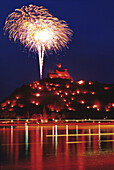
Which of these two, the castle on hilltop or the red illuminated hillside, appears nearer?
the red illuminated hillside

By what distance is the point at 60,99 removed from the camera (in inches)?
3969

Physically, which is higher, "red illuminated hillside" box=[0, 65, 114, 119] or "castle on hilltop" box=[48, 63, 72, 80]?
"castle on hilltop" box=[48, 63, 72, 80]

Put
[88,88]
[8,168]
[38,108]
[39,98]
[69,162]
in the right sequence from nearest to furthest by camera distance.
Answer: [8,168], [69,162], [38,108], [39,98], [88,88]

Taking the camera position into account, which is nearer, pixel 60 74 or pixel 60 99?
pixel 60 99

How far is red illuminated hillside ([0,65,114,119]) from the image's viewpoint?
91375 millimetres

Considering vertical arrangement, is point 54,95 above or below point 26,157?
above

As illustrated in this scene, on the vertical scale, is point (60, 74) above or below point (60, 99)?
above

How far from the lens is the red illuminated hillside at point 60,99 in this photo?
300 ft

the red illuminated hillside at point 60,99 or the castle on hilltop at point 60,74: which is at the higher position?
the castle on hilltop at point 60,74

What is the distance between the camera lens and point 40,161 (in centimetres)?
1062

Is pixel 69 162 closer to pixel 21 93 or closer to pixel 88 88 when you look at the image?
pixel 21 93

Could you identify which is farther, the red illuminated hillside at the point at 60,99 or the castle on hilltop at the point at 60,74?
the castle on hilltop at the point at 60,74

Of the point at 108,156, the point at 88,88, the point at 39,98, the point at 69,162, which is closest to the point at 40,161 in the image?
the point at 69,162

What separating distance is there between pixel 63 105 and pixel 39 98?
8593 millimetres
